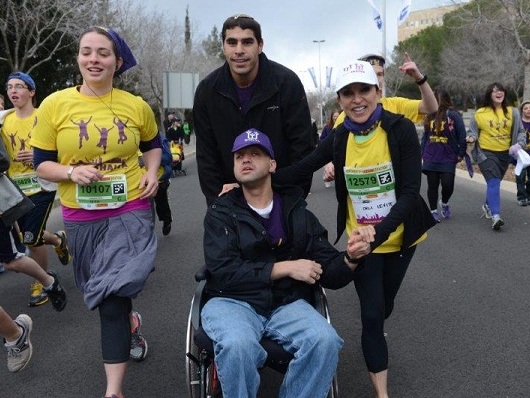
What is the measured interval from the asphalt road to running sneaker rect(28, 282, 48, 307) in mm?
96

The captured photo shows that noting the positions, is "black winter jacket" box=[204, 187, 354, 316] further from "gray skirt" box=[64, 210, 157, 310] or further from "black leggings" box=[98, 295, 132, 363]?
"black leggings" box=[98, 295, 132, 363]

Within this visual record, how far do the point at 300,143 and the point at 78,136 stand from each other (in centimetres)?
128

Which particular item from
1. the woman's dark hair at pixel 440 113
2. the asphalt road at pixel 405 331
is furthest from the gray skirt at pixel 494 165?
the asphalt road at pixel 405 331

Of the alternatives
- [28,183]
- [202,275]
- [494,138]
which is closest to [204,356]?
[202,275]

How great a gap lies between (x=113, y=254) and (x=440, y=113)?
5925 millimetres

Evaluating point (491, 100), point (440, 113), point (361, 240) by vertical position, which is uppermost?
point (491, 100)

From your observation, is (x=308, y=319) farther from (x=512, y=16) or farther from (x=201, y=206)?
(x=512, y=16)

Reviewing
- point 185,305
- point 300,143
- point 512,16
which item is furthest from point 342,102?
point 512,16

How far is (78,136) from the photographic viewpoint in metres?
3.12

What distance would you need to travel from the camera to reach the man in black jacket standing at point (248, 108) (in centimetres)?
330

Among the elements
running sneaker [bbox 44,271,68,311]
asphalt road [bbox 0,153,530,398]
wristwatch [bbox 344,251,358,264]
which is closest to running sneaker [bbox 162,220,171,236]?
asphalt road [bbox 0,153,530,398]

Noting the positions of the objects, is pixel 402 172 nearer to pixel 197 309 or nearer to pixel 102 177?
pixel 197 309

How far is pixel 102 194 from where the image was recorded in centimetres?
320

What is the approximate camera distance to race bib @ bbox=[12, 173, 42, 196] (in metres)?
5.03
